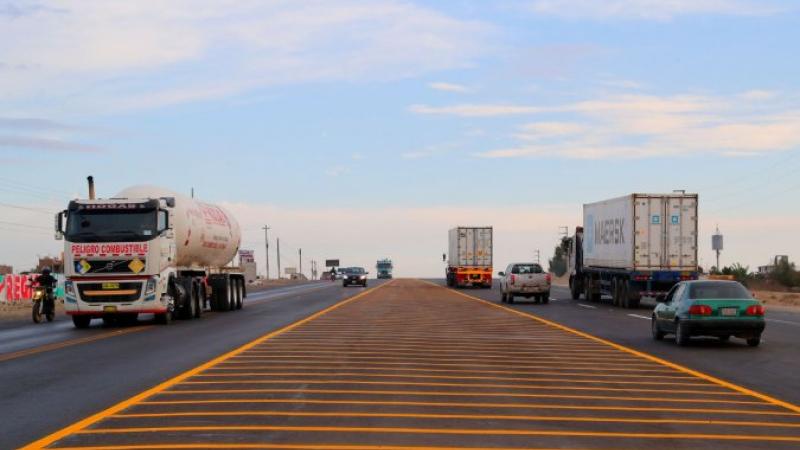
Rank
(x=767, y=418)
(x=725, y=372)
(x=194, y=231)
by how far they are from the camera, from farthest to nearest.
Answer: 1. (x=194, y=231)
2. (x=725, y=372)
3. (x=767, y=418)

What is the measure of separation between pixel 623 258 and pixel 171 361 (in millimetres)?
25844

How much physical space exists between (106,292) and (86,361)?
421 inches

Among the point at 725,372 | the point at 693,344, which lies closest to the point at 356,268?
the point at 693,344

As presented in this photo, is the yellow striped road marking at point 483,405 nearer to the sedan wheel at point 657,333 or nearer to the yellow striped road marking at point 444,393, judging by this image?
the yellow striped road marking at point 444,393

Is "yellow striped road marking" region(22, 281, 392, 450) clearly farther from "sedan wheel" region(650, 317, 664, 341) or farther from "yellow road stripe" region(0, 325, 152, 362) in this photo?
"sedan wheel" region(650, 317, 664, 341)

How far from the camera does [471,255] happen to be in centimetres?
7306

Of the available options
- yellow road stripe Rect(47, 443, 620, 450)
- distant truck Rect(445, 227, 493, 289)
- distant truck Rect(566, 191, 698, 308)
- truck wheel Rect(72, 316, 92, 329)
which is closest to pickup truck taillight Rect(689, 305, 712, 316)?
yellow road stripe Rect(47, 443, 620, 450)

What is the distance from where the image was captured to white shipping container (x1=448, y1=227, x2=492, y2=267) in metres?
72.0

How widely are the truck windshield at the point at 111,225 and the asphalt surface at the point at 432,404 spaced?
8.39 m

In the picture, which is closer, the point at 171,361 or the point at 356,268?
the point at 171,361

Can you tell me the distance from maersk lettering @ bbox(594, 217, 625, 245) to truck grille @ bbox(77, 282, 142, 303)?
20026mm

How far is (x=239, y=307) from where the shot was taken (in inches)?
1581

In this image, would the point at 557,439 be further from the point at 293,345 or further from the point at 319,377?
the point at 293,345

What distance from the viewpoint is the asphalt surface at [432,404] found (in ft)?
30.8
